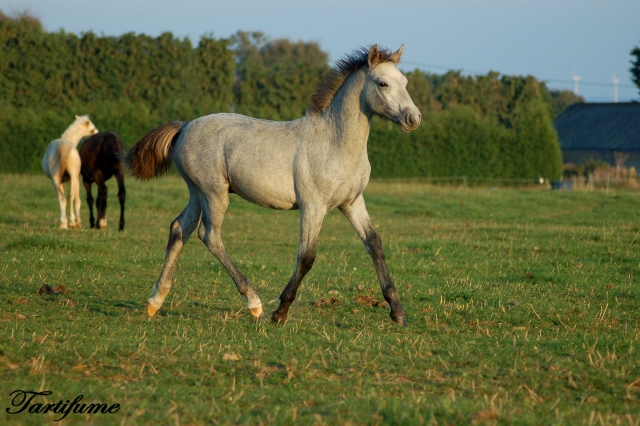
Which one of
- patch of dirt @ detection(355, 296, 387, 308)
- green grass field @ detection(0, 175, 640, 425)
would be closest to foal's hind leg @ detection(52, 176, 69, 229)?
green grass field @ detection(0, 175, 640, 425)

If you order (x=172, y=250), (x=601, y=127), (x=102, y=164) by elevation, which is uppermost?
(x=601, y=127)

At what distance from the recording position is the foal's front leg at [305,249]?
661cm

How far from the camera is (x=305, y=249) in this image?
6633mm

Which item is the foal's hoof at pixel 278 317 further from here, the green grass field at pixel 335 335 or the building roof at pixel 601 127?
the building roof at pixel 601 127

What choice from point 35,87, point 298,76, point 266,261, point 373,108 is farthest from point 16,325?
point 298,76

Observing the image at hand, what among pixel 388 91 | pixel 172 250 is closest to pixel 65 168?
pixel 172 250

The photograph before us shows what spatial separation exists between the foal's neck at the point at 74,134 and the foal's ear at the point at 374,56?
11.5 metres

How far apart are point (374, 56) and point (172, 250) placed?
2598mm

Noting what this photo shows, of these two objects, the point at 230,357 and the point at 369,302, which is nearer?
the point at 230,357

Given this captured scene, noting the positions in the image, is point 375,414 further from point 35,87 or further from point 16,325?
point 35,87

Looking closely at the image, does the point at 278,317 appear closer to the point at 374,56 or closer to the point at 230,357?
the point at 230,357

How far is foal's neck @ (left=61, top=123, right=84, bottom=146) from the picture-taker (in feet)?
54.6

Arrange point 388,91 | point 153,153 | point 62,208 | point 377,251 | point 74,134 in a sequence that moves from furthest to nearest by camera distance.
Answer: point 74,134 < point 62,208 < point 153,153 < point 377,251 < point 388,91

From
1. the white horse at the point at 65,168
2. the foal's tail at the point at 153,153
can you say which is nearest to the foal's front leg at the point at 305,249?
the foal's tail at the point at 153,153
